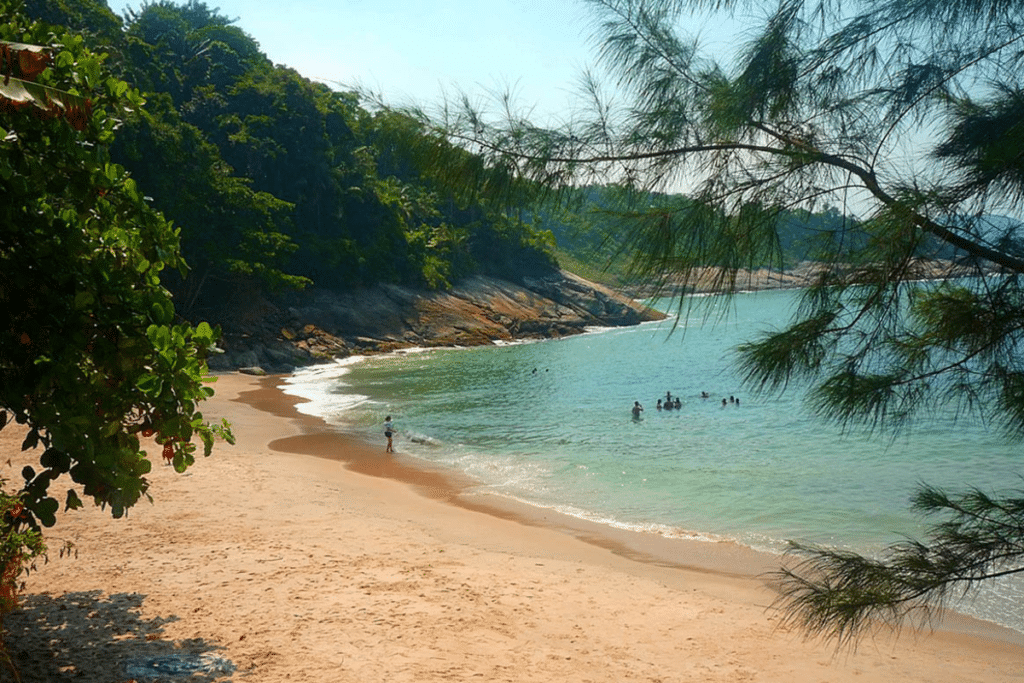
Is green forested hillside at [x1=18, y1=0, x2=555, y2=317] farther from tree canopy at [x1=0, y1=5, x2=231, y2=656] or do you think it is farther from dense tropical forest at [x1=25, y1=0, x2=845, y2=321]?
tree canopy at [x1=0, y1=5, x2=231, y2=656]

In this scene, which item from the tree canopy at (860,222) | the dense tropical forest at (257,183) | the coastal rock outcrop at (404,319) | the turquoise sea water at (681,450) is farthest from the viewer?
the coastal rock outcrop at (404,319)

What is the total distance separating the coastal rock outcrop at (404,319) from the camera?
34031 mm

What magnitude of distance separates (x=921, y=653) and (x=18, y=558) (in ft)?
24.1

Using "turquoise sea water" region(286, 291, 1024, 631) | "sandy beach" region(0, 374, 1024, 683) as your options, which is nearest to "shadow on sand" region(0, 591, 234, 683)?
"sandy beach" region(0, 374, 1024, 683)

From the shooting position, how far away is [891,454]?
58.5ft

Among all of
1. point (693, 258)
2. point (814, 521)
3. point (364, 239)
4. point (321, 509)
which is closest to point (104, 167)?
point (693, 258)

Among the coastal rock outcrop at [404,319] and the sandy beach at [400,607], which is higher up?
the coastal rock outcrop at [404,319]

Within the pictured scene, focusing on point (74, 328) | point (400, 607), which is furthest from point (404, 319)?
point (74, 328)

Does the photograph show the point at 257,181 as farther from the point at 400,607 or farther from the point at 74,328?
the point at 74,328

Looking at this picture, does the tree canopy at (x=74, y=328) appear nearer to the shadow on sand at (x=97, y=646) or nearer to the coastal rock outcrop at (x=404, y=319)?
the shadow on sand at (x=97, y=646)

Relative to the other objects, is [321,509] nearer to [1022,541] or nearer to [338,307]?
[1022,541]

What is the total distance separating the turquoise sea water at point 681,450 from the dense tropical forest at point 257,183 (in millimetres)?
6061

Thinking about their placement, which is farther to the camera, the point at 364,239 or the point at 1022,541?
the point at 364,239

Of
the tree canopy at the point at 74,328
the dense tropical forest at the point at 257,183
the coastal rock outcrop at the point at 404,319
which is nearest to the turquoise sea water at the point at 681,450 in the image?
the tree canopy at the point at 74,328
